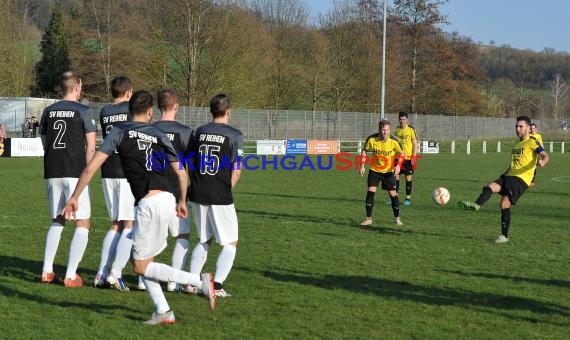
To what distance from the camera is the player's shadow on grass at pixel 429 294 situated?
6.79m

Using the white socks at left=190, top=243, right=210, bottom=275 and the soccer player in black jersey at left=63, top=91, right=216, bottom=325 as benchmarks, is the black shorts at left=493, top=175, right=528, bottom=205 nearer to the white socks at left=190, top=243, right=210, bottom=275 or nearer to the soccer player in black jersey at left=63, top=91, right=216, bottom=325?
the white socks at left=190, top=243, right=210, bottom=275

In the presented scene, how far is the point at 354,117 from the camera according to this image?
51188 millimetres

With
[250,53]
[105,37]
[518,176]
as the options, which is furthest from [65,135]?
[105,37]

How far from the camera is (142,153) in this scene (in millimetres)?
5887

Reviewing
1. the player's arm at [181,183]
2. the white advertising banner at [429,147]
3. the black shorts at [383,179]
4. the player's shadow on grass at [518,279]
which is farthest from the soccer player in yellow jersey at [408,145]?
the white advertising banner at [429,147]

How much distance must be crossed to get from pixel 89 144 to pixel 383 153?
6.81m

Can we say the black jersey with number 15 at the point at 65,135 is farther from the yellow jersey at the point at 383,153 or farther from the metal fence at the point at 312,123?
the metal fence at the point at 312,123

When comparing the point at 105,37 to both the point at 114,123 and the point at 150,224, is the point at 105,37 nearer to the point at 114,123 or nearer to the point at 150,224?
the point at 114,123

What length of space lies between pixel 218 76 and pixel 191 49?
2674 mm

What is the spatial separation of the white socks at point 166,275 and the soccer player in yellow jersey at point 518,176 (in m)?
6.27

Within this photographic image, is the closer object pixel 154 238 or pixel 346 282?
pixel 154 238

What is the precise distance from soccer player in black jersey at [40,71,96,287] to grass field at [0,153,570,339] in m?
0.48

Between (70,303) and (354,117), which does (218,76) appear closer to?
(354,117)

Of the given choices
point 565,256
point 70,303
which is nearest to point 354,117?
point 565,256
